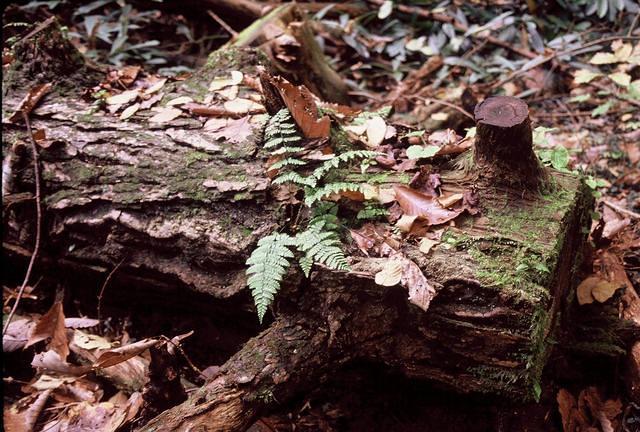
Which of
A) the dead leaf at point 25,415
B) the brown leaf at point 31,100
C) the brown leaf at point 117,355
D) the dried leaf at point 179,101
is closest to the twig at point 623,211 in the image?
the dried leaf at point 179,101

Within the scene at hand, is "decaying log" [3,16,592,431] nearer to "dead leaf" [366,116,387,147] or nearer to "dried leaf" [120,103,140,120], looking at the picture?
"dried leaf" [120,103,140,120]

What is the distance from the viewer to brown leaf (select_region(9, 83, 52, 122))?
3.11 meters

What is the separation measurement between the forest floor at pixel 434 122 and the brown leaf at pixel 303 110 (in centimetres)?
66

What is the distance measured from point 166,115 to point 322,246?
56.2 inches

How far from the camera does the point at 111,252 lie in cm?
274

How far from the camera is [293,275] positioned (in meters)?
2.18

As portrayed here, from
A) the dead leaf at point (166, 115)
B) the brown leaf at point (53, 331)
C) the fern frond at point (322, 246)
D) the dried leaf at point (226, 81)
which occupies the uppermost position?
the dried leaf at point (226, 81)

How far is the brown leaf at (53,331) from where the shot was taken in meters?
2.80

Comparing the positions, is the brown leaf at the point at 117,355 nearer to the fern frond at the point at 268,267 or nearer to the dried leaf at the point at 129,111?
the fern frond at the point at 268,267

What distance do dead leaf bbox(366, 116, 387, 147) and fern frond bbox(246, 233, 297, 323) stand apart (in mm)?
811

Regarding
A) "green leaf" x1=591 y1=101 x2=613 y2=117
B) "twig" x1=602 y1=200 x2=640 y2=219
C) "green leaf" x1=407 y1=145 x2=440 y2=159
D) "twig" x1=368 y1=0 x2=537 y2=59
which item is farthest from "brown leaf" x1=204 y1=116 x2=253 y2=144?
"twig" x1=368 y1=0 x2=537 y2=59

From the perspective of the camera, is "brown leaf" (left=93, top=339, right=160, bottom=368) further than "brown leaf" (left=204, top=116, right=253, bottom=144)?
No

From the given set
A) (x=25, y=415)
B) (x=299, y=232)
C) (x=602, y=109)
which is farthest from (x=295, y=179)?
(x=602, y=109)

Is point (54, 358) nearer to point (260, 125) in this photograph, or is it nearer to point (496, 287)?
point (260, 125)
